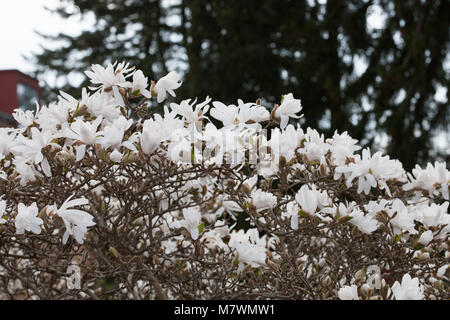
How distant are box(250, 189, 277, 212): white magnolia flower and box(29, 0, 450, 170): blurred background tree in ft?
17.1

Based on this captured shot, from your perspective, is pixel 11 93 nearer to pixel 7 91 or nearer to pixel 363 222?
pixel 7 91

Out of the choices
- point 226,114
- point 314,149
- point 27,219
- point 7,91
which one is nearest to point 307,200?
point 314,149

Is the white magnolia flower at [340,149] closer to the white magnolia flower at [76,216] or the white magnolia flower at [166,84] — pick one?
the white magnolia flower at [166,84]

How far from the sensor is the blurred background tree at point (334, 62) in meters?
6.84

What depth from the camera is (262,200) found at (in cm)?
189

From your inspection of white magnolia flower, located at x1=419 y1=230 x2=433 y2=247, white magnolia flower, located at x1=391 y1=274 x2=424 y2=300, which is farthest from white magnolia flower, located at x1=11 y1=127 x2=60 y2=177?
white magnolia flower, located at x1=419 y1=230 x2=433 y2=247

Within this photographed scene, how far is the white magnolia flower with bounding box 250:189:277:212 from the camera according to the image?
1.89 m

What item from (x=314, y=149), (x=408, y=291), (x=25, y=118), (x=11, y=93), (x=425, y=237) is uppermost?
(x=11, y=93)

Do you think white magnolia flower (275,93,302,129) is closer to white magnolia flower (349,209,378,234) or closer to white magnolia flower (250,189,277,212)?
white magnolia flower (250,189,277,212)

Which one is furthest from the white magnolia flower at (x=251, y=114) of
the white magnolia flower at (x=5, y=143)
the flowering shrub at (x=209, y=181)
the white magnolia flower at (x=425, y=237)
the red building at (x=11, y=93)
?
the red building at (x=11, y=93)

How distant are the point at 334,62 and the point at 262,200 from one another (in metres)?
6.52

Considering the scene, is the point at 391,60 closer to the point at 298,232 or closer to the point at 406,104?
the point at 406,104

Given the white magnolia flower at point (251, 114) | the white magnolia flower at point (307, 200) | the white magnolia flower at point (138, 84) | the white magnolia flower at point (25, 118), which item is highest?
the white magnolia flower at point (138, 84)

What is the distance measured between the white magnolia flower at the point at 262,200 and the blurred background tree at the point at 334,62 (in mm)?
5205
